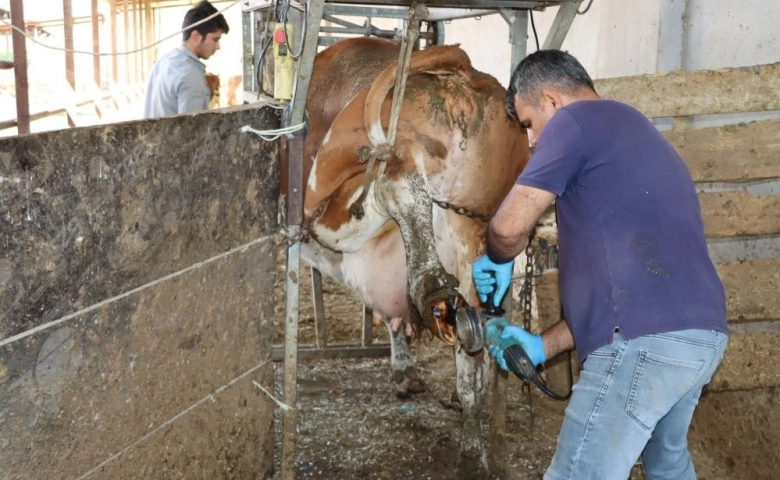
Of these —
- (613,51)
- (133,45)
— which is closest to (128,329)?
(613,51)

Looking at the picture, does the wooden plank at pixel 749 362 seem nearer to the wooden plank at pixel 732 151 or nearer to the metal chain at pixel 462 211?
the wooden plank at pixel 732 151

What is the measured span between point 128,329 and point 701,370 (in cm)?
173

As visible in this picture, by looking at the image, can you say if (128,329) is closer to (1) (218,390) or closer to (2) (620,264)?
(1) (218,390)

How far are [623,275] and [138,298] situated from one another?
1.49 metres

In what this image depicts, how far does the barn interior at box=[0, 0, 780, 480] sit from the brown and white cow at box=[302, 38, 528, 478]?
291 millimetres

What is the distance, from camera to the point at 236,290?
308cm

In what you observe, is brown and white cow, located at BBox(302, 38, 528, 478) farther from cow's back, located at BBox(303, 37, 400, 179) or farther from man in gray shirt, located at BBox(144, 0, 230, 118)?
man in gray shirt, located at BBox(144, 0, 230, 118)

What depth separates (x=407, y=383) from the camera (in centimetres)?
460

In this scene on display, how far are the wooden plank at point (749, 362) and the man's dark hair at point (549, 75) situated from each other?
184 cm

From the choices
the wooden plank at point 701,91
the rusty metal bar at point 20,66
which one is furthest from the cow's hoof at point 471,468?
the rusty metal bar at point 20,66

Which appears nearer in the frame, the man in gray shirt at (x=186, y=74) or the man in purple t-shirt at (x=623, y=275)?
the man in purple t-shirt at (x=623, y=275)

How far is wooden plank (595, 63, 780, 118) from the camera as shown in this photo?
362 centimetres

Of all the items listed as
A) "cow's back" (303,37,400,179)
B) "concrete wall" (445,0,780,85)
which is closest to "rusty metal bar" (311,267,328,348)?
"cow's back" (303,37,400,179)

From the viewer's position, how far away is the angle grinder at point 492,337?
8.04ft
